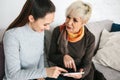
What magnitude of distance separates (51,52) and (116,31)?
961 millimetres

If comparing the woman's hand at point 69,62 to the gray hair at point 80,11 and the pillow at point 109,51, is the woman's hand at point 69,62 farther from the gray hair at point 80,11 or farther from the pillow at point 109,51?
the pillow at point 109,51

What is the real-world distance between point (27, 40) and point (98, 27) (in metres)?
1.13

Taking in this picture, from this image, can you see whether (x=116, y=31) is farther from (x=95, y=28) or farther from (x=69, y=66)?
(x=69, y=66)

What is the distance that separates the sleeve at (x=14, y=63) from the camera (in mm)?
1261

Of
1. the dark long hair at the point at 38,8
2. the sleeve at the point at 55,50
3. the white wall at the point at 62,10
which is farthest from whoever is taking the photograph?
the white wall at the point at 62,10

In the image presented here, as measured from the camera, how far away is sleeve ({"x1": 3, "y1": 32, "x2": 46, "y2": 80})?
1.26 metres

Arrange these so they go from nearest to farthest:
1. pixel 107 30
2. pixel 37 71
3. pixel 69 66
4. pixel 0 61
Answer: pixel 37 71 → pixel 0 61 → pixel 69 66 → pixel 107 30

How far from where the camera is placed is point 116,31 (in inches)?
93.3

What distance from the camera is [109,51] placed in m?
2.16

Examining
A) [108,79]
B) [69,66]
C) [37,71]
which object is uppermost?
[37,71]

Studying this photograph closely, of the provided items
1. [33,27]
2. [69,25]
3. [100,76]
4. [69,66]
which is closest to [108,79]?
[100,76]

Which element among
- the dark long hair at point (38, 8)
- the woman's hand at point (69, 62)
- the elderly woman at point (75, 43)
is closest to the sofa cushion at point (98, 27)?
the elderly woman at point (75, 43)

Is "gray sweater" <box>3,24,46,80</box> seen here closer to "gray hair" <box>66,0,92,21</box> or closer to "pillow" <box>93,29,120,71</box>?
"gray hair" <box>66,0,92,21</box>

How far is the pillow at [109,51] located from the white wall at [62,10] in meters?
0.28
